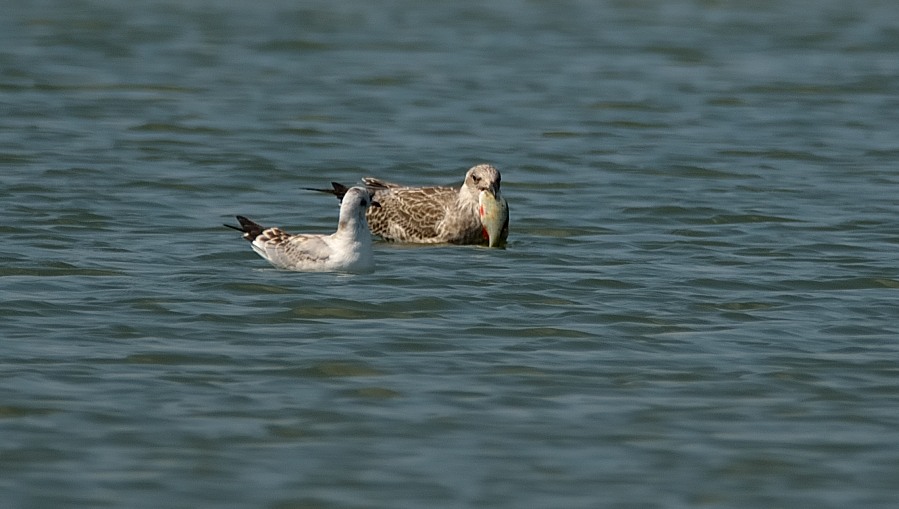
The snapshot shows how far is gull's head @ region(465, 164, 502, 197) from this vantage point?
15.0m

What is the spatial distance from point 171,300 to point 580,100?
13363 millimetres

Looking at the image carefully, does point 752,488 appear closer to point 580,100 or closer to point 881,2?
point 580,100

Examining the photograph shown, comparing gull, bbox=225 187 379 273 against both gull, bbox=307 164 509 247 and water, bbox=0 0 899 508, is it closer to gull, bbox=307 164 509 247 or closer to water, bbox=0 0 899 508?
Result: water, bbox=0 0 899 508

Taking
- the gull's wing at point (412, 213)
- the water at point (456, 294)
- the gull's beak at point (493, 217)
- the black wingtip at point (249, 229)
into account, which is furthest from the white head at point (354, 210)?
the gull's wing at point (412, 213)

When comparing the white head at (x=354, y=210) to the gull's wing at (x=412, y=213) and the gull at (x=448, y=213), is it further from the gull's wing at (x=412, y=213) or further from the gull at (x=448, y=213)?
the gull's wing at (x=412, y=213)

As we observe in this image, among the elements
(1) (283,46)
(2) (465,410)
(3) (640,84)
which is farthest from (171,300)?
(1) (283,46)

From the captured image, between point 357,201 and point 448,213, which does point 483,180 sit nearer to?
point 448,213

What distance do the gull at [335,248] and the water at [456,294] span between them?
0.20 m

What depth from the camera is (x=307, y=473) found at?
27.6ft

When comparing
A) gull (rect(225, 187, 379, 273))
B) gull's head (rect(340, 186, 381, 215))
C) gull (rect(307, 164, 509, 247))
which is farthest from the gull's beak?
gull (rect(225, 187, 379, 273))

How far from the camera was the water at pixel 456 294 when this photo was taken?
860cm

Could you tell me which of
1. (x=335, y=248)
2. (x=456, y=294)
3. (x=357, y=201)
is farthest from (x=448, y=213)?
(x=456, y=294)

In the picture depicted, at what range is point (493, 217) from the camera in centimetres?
1491

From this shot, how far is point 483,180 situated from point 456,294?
2.67m
